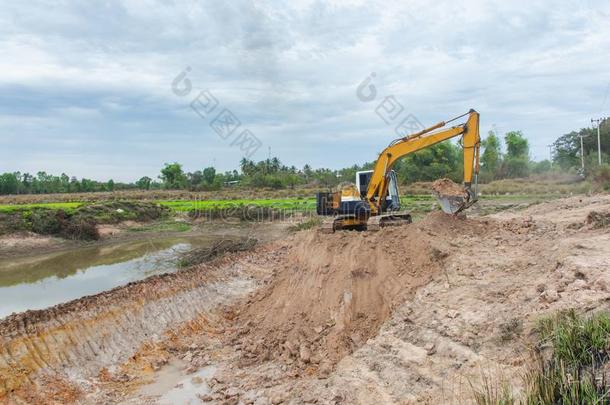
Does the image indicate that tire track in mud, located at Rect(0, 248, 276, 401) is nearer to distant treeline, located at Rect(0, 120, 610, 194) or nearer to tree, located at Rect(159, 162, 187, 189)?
distant treeline, located at Rect(0, 120, 610, 194)

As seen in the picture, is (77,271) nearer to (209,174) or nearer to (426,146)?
(426,146)

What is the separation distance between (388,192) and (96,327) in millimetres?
8997

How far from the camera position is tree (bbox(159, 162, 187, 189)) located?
76.4 m

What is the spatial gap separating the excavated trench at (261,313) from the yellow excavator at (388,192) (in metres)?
1.11

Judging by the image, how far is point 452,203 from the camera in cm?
1250

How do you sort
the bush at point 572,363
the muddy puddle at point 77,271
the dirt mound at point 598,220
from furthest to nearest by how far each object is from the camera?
the muddy puddle at point 77,271
the dirt mound at point 598,220
the bush at point 572,363

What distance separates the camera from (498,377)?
200 inches

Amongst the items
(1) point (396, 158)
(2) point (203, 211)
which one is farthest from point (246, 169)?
(1) point (396, 158)

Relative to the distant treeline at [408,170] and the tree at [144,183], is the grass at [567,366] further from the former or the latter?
the tree at [144,183]

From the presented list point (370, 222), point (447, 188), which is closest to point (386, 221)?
point (370, 222)

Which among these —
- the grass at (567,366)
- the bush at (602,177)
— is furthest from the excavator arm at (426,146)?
the bush at (602,177)

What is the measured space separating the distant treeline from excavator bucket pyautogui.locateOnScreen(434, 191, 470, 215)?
30.7 m

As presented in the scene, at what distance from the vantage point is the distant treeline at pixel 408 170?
175 ft

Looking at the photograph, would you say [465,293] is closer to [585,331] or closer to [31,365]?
[585,331]
